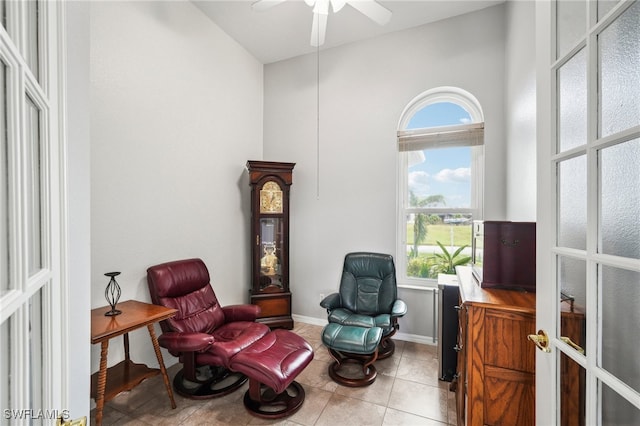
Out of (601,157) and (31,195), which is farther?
(601,157)

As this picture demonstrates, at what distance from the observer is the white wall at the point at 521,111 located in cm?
176

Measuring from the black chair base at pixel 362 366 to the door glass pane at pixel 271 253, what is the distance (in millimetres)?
1162

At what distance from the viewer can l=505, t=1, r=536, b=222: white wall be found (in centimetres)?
176

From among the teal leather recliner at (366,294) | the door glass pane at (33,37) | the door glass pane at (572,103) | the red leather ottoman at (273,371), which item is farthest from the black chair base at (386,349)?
the door glass pane at (33,37)

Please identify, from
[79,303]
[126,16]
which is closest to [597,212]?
[79,303]

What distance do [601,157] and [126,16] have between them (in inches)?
117

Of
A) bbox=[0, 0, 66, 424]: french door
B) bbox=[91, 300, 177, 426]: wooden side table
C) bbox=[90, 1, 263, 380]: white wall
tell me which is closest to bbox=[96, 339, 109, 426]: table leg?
bbox=[91, 300, 177, 426]: wooden side table

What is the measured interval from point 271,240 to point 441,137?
2.19 metres

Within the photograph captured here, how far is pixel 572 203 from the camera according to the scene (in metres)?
0.89

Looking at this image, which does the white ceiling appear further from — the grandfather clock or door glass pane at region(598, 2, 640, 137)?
door glass pane at region(598, 2, 640, 137)

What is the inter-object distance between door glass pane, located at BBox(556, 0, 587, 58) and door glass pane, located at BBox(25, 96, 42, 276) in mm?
1428

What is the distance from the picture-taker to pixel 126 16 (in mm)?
2113

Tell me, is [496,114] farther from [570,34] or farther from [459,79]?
[570,34]

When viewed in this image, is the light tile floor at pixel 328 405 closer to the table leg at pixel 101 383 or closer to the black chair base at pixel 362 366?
the black chair base at pixel 362 366
